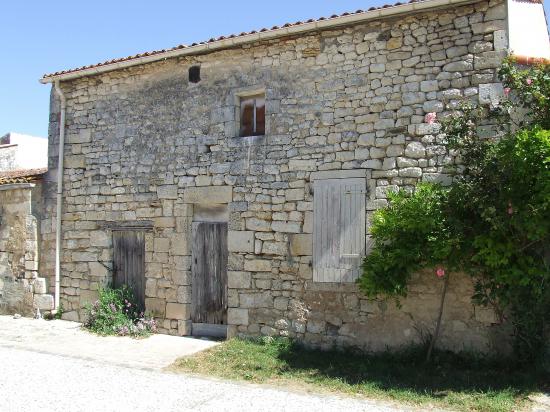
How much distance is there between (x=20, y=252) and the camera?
941 centimetres

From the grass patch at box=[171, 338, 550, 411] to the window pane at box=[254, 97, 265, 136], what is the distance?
2949 millimetres

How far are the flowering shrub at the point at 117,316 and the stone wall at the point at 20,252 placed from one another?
1199mm

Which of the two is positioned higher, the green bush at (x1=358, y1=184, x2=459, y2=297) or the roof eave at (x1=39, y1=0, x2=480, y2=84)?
the roof eave at (x1=39, y1=0, x2=480, y2=84)

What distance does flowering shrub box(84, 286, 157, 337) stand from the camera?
315 inches

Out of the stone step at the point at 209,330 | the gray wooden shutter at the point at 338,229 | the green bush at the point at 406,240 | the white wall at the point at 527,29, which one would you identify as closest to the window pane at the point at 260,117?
the gray wooden shutter at the point at 338,229

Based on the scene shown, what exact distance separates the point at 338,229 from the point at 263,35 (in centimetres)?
288

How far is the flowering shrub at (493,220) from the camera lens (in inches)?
204

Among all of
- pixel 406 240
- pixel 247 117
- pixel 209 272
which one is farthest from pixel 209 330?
pixel 406 240

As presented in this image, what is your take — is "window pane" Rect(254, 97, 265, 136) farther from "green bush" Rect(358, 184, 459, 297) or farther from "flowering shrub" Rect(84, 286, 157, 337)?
"flowering shrub" Rect(84, 286, 157, 337)

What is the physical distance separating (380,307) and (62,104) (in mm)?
6487

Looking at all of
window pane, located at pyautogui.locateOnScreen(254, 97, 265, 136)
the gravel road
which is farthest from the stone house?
the gravel road

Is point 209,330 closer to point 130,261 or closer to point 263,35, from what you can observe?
point 130,261

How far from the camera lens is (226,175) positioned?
761 cm

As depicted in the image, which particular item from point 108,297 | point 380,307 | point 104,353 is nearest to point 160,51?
point 108,297
